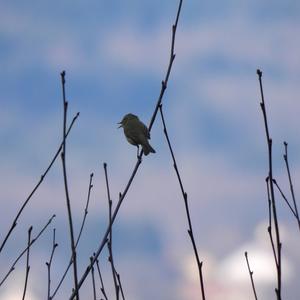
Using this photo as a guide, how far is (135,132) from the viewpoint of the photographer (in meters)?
11.2

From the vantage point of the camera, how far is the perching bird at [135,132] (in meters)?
10.6

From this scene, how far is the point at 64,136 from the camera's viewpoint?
329 centimetres

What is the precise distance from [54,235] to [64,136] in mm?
1393

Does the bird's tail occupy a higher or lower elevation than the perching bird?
lower

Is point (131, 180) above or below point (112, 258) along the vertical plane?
above

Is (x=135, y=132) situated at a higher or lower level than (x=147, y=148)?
higher

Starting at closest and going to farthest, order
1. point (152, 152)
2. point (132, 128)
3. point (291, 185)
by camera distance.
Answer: point (291, 185) < point (152, 152) < point (132, 128)

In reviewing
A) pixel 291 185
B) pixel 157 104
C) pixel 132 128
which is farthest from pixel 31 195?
pixel 132 128

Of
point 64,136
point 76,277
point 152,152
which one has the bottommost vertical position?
point 76,277

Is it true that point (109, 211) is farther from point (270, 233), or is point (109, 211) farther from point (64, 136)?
point (270, 233)

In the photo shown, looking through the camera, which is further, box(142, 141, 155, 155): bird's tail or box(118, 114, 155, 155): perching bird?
box(118, 114, 155, 155): perching bird

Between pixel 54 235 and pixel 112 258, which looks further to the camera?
pixel 54 235

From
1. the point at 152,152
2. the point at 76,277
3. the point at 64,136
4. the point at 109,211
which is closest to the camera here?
the point at 76,277

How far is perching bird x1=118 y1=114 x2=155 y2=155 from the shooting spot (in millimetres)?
10566
